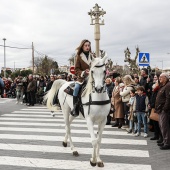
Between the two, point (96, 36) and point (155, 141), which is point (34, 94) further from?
point (155, 141)

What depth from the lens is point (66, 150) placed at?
7.67m

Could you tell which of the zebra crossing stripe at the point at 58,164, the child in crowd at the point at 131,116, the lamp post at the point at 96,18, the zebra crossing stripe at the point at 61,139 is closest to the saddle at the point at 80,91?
the zebra crossing stripe at the point at 58,164

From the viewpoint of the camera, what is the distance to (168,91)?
7.61 m

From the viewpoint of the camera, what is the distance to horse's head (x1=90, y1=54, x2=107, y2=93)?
5769 mm

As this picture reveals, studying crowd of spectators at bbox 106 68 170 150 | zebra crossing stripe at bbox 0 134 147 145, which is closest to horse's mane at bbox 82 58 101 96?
crowd of spectators at bbox 106 68 170 150

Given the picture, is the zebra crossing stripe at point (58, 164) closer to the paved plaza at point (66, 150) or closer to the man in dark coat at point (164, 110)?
the paved plaza at point (66, 150)

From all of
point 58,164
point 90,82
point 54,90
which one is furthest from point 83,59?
point 58,164

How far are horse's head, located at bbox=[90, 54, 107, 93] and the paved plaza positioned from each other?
5.82ft

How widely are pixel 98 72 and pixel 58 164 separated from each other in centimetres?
228

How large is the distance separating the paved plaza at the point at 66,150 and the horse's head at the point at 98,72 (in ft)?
5.82

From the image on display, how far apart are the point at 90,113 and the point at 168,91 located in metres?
2.48

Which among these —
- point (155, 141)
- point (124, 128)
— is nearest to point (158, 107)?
point (155, 141)

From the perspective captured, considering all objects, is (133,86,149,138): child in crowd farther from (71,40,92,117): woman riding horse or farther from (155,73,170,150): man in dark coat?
(71,40,92,117): woman riding horse

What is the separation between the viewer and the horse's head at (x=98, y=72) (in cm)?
577
